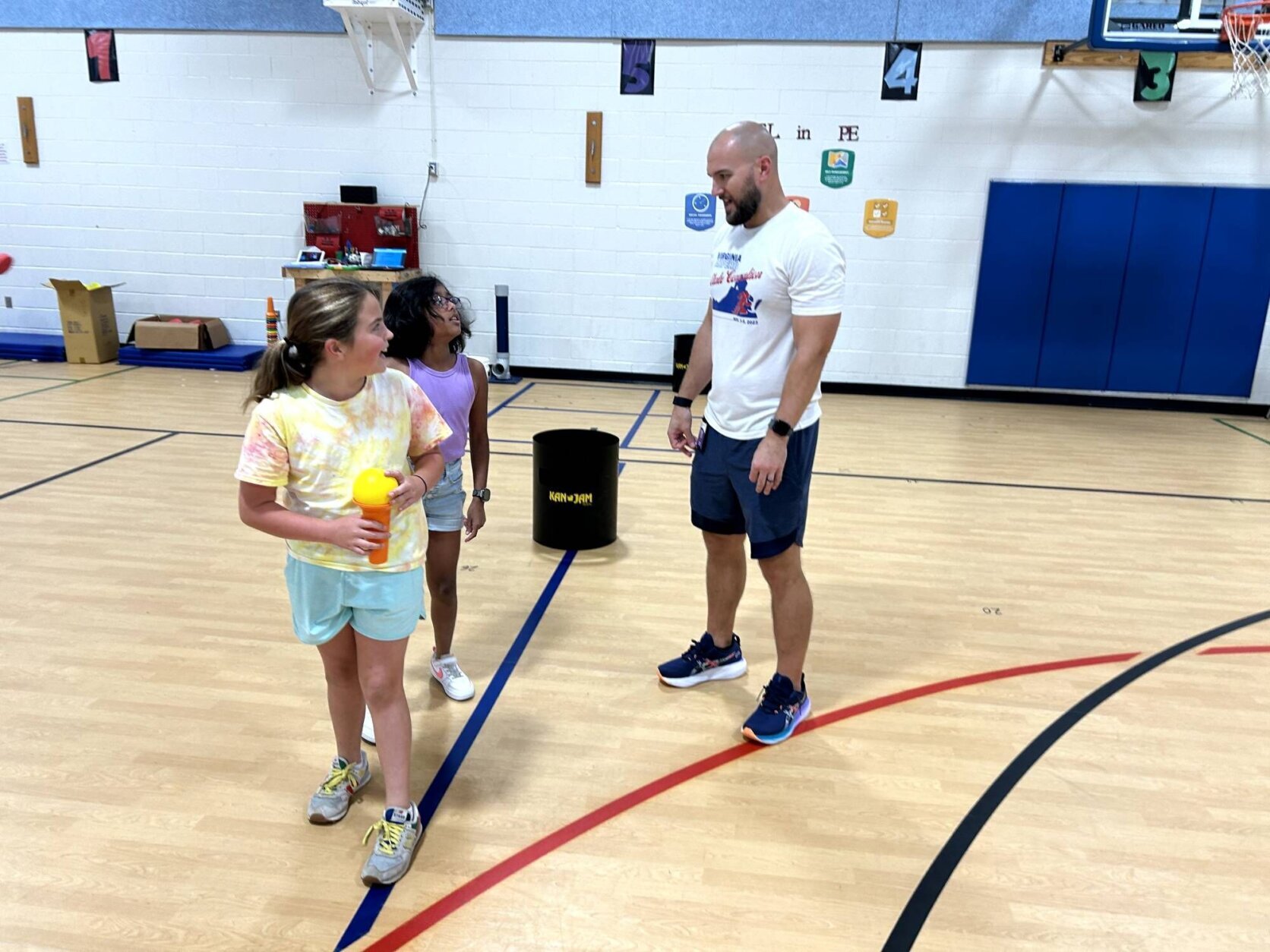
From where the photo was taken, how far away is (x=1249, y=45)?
6086mm

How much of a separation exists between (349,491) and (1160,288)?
7.54m

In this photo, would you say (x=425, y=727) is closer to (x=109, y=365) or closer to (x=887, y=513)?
(x=887, y=513)

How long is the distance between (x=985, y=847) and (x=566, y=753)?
1.05 meters

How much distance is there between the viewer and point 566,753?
2.25m

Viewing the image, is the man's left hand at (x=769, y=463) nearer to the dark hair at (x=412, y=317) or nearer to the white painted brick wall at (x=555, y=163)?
the dark hair at (x=412, y=317)

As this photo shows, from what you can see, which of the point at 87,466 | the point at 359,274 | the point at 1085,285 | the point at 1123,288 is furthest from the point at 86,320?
the point at 1123,288

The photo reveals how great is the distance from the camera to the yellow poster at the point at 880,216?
7.18 meters

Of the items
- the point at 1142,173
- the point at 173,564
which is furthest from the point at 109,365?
the point at 1142,173

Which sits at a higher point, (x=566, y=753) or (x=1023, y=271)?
(x=1023, y=271)

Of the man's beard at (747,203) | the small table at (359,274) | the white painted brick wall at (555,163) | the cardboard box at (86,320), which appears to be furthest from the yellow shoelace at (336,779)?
the cardboard box at (86,320)

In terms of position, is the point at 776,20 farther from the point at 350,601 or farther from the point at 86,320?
the point at 350,601

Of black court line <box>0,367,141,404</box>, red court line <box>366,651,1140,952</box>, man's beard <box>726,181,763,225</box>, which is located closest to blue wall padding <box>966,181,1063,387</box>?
red court line <box>366,651,1140,952</box>

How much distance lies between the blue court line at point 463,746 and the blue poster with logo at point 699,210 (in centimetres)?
465

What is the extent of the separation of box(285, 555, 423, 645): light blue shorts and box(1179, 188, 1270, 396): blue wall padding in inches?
301
